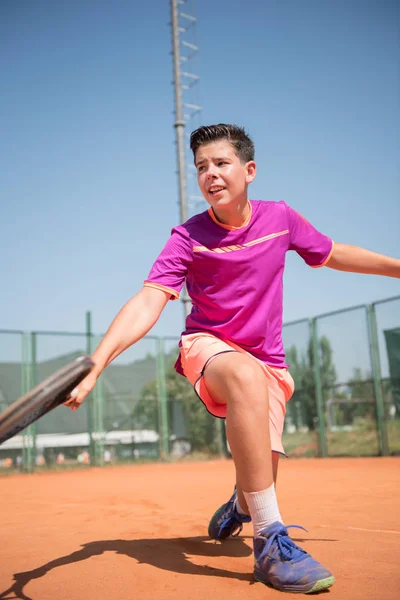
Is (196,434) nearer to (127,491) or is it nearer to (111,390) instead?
(111,390)

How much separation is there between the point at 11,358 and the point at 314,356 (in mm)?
6661

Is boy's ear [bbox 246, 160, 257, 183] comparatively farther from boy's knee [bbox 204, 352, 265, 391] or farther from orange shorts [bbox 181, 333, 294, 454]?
boy's knee [bbox 204, 352, 265, 391]

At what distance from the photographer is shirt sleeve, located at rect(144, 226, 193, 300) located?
9.53 ft

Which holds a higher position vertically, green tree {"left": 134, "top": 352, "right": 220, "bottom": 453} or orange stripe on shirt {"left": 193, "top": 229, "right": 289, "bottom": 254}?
orange stripe on shirt {"left": 193, "top": 229, "right": 289, "bottom": 254}

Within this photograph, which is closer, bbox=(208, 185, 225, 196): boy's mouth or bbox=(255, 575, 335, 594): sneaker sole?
bbox=(255, 575, 335, 594): sneaker sole

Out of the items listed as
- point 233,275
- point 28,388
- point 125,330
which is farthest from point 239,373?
point 28,388

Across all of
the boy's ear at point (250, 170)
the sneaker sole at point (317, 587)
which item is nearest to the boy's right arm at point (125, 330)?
the boy's ear at point (250, 170)

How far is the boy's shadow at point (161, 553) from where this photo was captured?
275 centimetres

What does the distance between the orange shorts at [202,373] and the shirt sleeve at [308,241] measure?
0.63 metres

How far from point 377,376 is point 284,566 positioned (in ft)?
Result: 33.2

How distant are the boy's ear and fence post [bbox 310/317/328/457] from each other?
411 inches

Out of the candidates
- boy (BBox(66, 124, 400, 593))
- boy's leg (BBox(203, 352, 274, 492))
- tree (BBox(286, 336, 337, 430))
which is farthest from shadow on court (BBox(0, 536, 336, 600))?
tree (BBox(286, 336, 337, 430))

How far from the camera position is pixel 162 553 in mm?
3195

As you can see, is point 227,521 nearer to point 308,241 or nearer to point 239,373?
point 239,373
